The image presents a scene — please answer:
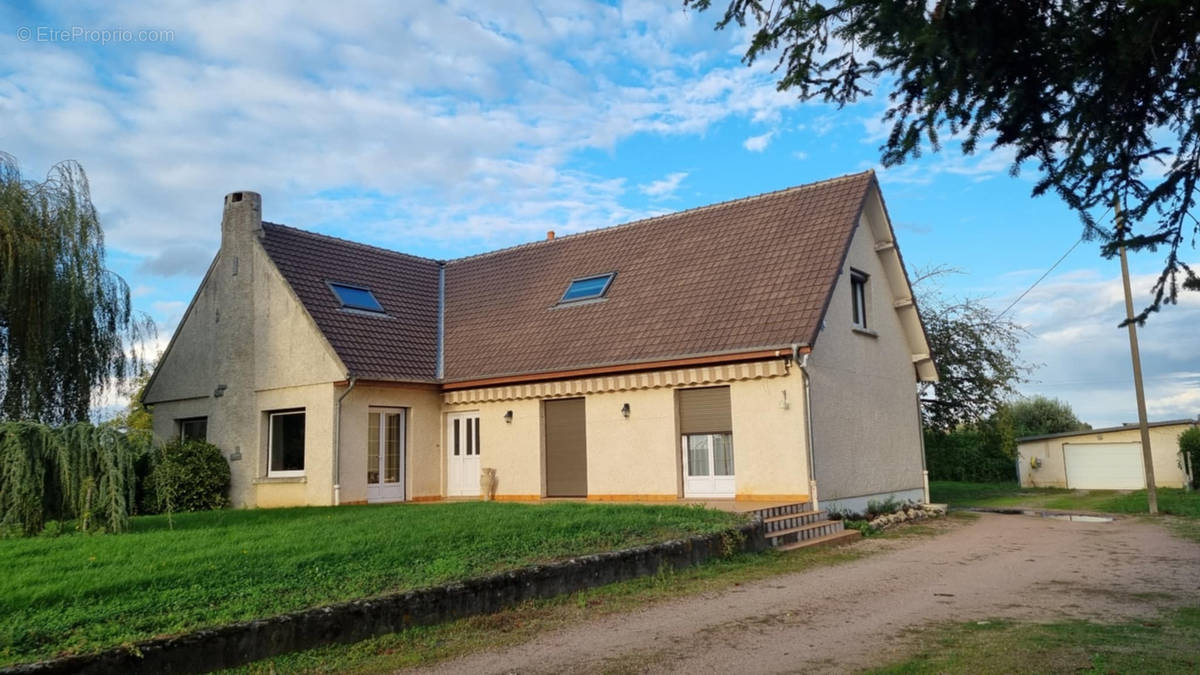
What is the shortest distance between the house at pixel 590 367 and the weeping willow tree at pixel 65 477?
6.61 metres

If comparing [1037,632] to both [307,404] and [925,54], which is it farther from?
[307,404]

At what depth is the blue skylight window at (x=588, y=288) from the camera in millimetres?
20081

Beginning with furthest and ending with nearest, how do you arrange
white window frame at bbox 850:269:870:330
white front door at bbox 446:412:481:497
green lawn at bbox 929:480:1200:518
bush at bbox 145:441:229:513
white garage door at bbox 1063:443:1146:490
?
white garage door at bbox 1063:443:1146:490
green lawn at bbox 929:480:1200:518
white front door at bbox 446:412:481:497
white window frame at bbox 850:269:870:330
bush at bbox 145:441:229:513

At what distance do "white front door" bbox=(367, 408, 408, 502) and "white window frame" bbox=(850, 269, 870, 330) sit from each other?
10266mm

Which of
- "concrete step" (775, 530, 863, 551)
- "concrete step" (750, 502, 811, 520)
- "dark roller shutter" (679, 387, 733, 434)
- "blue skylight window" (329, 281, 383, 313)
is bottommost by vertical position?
"concrete step" (775, 530, 863, 551)

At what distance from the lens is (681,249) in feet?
65.0

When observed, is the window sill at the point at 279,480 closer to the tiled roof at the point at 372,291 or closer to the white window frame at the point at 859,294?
the tiled roof at the point at 372,291

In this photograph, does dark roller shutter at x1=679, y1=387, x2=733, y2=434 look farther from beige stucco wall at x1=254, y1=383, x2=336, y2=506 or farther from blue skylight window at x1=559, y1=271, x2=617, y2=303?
beige stucco wall at x1=254, y1=383, x2=336, y2=506

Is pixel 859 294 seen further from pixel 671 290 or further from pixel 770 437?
pixel 770 437

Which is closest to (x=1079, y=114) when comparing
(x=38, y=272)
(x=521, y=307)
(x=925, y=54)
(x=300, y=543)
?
(x=925, y=54)

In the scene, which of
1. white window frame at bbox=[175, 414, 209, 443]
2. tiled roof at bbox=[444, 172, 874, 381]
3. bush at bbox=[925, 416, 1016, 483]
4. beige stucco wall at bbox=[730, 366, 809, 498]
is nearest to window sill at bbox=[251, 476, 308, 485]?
white window frame at bbox=[175, 414, 209, 443]

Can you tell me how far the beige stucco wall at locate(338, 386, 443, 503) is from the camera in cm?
1775

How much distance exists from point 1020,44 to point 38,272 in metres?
18.1

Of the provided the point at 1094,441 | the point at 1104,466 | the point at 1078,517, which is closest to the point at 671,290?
the point at 1078,517
